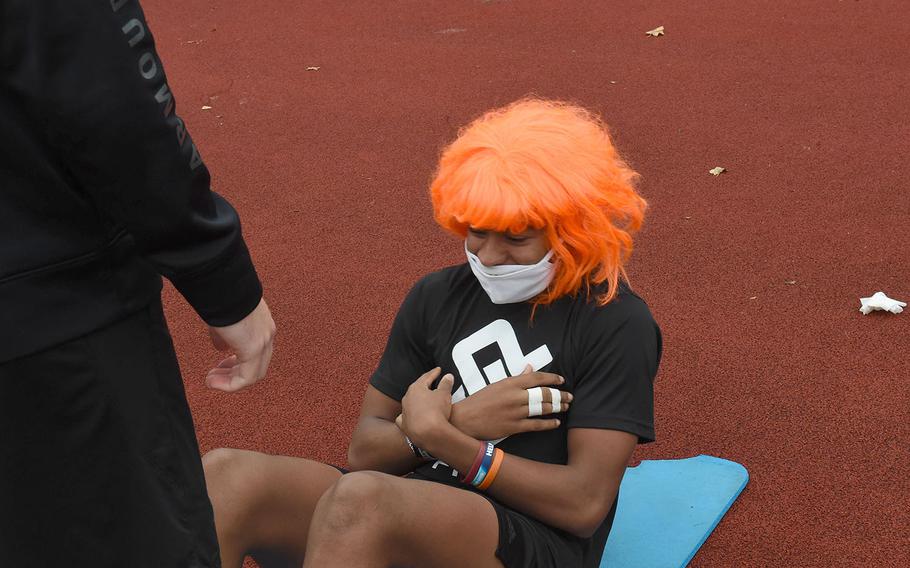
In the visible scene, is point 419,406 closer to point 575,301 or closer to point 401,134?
point 575,301

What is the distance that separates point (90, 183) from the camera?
1536 millimetres

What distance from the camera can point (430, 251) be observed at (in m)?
5.34

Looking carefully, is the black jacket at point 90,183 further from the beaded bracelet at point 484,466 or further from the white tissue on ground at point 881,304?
the white tissue on ground at point 881,304

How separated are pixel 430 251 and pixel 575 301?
285 centimetres

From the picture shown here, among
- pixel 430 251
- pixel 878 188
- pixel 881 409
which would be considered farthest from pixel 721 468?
pixel 878 188

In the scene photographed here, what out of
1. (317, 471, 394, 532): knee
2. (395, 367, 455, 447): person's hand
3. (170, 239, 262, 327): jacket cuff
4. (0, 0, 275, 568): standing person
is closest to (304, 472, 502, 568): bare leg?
(317, 471, 394, 532): knee

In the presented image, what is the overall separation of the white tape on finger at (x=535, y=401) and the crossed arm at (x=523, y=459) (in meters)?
0.02

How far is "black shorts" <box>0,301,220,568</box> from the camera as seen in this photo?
1601 mm

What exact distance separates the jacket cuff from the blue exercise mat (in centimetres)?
168

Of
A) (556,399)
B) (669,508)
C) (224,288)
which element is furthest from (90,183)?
(669,508)

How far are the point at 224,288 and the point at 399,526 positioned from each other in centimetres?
80

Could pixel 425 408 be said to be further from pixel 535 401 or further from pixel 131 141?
pixel 131 141

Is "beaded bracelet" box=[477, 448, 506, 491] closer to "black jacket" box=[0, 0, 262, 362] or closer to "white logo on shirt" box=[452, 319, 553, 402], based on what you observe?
"white logo on shirt" box=[452, 319, 553, 402]

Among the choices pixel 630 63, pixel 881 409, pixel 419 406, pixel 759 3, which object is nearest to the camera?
pixel 419 406
